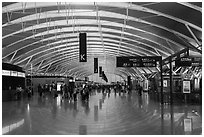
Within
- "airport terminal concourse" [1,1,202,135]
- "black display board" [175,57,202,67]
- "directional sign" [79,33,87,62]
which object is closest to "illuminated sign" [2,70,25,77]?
"airport terminal concourse" [1,1,202,135]

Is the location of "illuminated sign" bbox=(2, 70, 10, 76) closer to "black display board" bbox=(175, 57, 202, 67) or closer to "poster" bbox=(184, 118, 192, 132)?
"black display board" bbox=(175, 57, 202, 67)

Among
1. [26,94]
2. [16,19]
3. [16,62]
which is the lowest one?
[26,94]

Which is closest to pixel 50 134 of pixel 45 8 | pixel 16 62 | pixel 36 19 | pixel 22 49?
pixel 45 8

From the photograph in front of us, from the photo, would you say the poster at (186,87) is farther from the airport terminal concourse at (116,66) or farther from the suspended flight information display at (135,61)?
the suspended flight information display at (135,61)

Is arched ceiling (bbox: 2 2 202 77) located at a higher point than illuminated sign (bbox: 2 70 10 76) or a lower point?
higher

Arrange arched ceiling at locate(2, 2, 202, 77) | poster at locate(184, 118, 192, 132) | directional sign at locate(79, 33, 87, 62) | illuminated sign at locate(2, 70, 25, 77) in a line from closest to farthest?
poster at locate(184, 118, 192, 132) → directional sign at locate(79, 33, 87, 62) → arched ceiling at locate(2, 2, 202, 77) → illuminated sign at locate(2, 70, 25, 77)

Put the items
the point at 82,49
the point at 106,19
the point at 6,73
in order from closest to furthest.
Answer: the point at 82,49, the point at 106,19, the point at 6,73

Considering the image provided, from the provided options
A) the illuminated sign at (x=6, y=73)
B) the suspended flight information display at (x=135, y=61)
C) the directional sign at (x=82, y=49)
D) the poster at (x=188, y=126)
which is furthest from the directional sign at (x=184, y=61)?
the illuminated sign at (x=6, y=73)

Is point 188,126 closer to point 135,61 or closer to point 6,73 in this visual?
point 135,61

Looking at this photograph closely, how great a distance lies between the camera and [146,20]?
82.1 feet

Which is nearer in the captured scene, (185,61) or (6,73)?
(185,61)

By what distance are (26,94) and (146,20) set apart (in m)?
20.3

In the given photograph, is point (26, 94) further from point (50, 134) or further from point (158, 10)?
point (50, 134)

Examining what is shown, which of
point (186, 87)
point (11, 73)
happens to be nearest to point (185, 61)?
point (186, 87)
